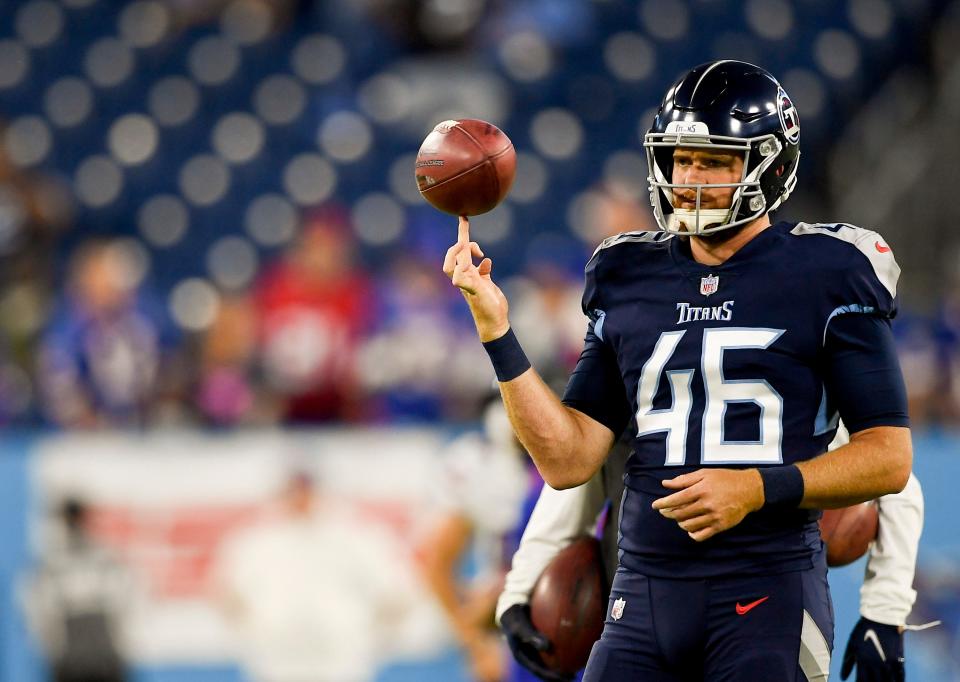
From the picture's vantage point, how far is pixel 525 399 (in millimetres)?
2785

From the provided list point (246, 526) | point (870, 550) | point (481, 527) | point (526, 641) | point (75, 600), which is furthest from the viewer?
point (246, 526)

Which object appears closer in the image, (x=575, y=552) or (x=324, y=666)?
(x=575, y=552)

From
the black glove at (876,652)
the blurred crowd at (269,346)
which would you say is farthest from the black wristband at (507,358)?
the blurred crowd at (269,346)

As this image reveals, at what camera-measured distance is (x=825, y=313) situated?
2707 millimetres

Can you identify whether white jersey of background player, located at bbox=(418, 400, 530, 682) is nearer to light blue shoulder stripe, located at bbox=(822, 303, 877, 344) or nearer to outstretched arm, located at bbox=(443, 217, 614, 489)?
outstretched arm, located at bbox=(443, 217, 614, 489)

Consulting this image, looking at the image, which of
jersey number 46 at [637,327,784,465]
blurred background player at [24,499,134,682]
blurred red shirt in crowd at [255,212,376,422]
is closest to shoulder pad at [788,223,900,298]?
jersey number 46 at [637,327,784,465]

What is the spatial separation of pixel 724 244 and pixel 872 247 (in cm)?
28

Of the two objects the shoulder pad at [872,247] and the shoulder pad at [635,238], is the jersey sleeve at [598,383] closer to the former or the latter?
the shoulder pad at [635,238]

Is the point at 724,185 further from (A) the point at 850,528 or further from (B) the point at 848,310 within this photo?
(A) the point at 850,528

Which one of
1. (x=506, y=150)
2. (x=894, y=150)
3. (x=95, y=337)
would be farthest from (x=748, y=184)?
(x=894, y=150)

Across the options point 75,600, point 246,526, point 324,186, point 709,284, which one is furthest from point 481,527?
point 324,186

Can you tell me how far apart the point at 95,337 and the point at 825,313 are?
5321 millimetres

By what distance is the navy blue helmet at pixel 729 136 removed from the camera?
9.20 feet

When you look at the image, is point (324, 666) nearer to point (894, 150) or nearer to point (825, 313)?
point (825, 313)
